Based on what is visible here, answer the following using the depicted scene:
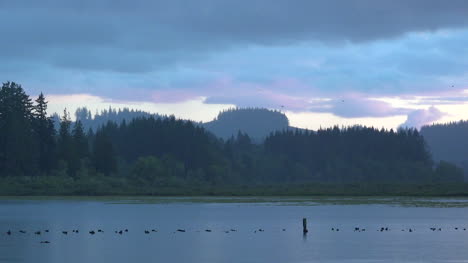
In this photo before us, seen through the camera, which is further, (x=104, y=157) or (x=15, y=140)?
(x=104, y=157)

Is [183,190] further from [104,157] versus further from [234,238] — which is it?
[234,238]

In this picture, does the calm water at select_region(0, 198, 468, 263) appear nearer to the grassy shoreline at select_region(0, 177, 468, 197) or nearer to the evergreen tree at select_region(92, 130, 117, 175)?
the grassy shoreline at select_region(0, 177, 468, 197)

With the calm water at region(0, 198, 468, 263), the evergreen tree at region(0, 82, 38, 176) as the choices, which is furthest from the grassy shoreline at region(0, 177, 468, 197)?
the calm water at region(0, 198, 468, 263)

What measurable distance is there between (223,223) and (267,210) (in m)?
30.0

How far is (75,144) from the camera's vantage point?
18700 centimetres

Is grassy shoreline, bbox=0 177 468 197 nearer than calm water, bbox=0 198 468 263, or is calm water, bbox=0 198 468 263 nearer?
calm water, bbox=0 198 468 263

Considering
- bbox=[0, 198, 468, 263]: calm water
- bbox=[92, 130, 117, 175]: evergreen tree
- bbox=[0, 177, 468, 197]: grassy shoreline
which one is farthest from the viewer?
bbox=[92, 130, 117, 175]: evergreen tree

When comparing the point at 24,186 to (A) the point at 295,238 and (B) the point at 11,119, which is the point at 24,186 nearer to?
(B) the point at 11,119

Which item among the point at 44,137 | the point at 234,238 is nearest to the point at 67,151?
the point at 44,137

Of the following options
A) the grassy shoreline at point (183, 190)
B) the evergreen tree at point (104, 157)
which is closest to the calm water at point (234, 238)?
the grassy shoreline at point (183, 190)

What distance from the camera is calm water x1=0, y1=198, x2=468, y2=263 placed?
57.2m

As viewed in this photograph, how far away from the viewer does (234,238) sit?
7169 cm

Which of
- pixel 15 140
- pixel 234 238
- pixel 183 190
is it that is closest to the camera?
pixel 234 238

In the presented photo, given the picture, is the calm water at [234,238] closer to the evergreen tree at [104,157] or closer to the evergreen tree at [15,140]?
the evergreen tree at [15,140]
